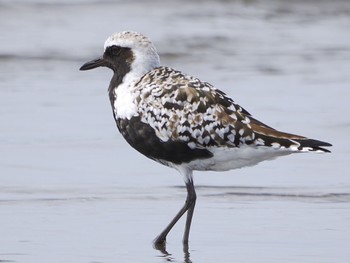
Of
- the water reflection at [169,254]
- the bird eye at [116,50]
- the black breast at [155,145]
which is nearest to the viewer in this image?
the water reflection at [169,254]

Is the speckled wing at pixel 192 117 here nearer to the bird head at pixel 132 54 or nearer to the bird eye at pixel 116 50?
the bird head at pixel 132 54

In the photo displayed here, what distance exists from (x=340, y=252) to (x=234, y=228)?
894mm

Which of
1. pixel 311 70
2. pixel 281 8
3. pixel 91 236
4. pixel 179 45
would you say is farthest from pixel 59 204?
pixel 281 8

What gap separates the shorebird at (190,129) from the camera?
7785 millimetres

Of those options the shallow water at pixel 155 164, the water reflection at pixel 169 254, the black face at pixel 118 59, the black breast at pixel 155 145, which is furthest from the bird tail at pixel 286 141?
the black face at pixel 118 59

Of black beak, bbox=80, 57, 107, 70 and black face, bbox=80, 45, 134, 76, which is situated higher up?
black face, bbox=80, 45, 134, 76

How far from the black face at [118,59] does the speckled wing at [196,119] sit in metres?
0.44

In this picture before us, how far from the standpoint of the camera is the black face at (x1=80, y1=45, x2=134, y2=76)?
830 centimetres

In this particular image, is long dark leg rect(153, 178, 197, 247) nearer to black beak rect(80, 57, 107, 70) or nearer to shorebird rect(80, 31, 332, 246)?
shorebird rect(80, 31, 332, 246)

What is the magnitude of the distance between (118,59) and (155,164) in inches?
74.3

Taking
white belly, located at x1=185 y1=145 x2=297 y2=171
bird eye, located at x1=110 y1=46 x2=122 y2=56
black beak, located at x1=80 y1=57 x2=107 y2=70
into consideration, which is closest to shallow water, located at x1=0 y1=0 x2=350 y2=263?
white belly, located at x1=185 y1=145 x2=297 y2=171

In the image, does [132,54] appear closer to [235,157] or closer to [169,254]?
[235,157]

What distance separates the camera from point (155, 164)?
10078 millimetres

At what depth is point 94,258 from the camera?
7.40 meters
